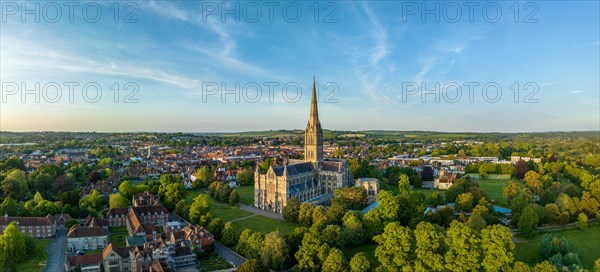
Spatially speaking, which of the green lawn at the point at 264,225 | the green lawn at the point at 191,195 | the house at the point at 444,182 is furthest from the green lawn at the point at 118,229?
the house at the point at 444,182

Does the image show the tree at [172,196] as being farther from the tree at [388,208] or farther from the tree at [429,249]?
the tree at [429,249]

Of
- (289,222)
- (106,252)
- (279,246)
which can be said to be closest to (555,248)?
(279,246)

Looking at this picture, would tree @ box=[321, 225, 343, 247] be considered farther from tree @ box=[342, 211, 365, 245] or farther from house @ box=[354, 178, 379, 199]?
house @ box=[354, 178, 379, 199]

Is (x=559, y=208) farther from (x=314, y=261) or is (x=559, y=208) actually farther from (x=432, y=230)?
(x=314, y=261)

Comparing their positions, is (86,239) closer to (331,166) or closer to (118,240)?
(118,240)

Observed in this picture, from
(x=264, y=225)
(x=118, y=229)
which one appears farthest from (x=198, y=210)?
(x=118, y=229)
